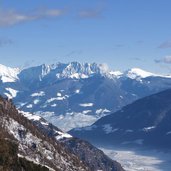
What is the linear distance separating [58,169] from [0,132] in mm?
23445

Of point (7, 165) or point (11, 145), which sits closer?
point (7, 165)

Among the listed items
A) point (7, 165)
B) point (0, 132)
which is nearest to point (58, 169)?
point (0, 132)

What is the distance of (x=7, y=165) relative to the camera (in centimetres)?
12156

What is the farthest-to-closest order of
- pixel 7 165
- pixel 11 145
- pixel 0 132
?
pixel 0 132 < pixel 11 145 < pixel 7 165

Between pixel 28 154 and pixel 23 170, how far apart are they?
241ft

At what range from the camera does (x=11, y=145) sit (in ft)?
443

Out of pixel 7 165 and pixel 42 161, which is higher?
pixel 42 161

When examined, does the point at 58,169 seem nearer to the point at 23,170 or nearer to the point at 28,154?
the point at 28,154

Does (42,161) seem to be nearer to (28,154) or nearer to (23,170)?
(28,154)

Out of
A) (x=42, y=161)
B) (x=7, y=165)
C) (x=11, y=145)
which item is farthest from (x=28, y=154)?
(x=7, y=165)

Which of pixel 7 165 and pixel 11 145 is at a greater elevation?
pixel 11 145

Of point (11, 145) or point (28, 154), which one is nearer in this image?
point (11, 145)

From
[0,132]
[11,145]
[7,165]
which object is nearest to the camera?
[7,165]

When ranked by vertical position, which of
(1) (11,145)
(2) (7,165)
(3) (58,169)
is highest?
(3) (58,169)
